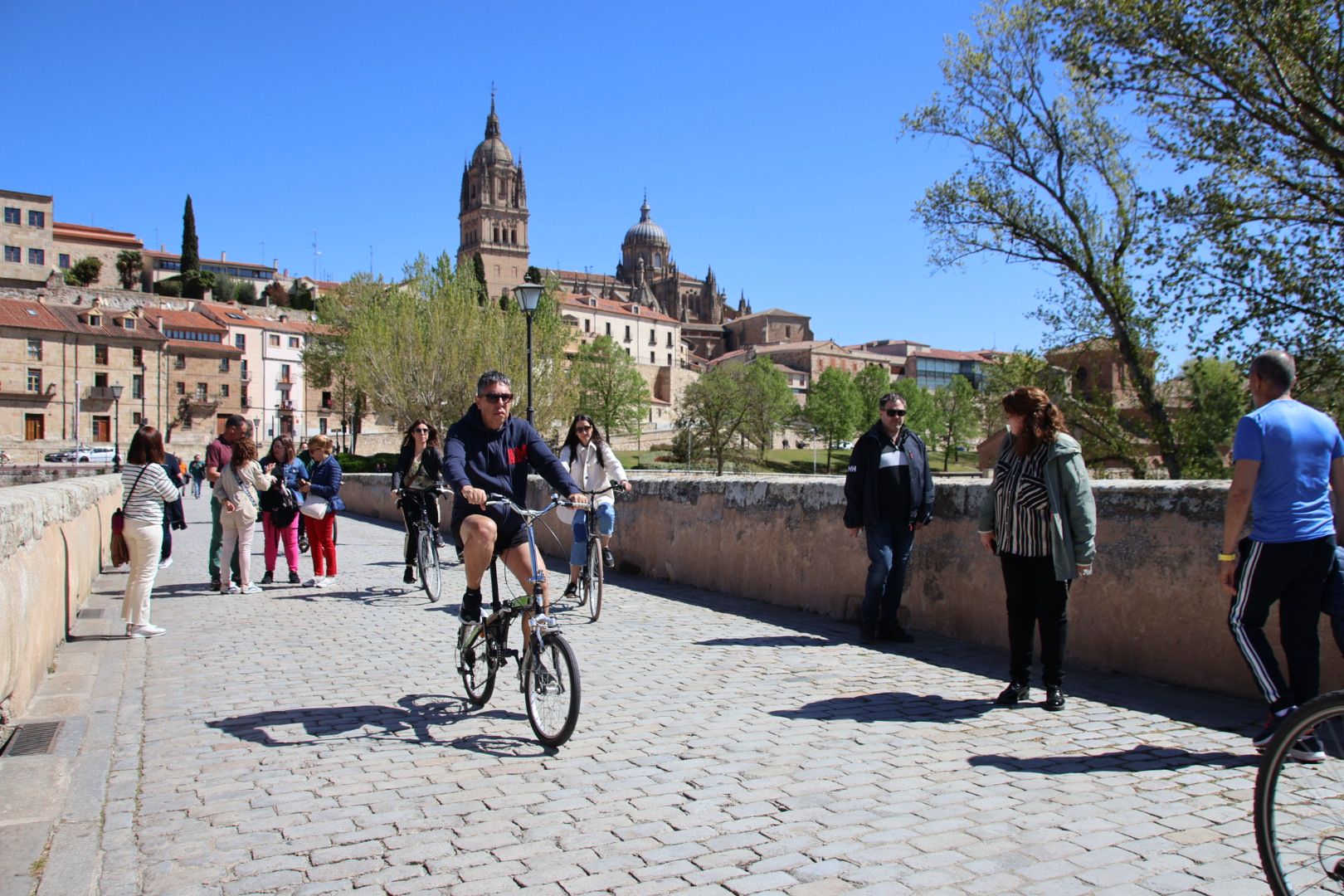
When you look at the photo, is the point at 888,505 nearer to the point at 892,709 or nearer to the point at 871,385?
the point at 892,709

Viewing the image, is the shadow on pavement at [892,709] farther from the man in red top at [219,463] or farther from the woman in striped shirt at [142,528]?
the man in red top at [219,463]

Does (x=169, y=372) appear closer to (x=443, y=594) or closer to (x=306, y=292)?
(x=306, y=292)

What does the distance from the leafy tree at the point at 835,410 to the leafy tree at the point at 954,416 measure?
10.9 metres

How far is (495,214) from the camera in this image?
156 meters

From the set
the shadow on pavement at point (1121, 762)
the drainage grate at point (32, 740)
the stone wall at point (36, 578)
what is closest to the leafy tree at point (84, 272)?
the stone wall at point (36, 578)

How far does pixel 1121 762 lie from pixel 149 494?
8.01 meters

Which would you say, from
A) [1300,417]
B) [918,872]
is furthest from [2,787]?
[1300,417]

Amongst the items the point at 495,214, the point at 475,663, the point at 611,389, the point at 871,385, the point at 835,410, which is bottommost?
the point at 475,663

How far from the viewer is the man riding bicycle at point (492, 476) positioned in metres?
5.52

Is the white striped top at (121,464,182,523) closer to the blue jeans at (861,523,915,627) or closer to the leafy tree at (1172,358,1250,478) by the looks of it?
the blue jeans at (861,523,915,627)

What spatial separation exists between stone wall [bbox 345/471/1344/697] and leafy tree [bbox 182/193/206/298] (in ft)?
365

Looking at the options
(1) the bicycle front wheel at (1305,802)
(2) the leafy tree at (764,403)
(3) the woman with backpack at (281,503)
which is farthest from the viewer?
(2) the leafy tree at (764,403)

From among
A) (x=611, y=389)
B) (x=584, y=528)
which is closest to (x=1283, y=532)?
(x=584, y=528)

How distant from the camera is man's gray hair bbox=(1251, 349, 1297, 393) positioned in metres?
4.79
